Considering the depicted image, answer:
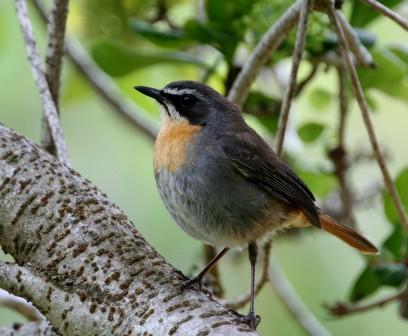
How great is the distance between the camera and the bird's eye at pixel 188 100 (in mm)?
3932

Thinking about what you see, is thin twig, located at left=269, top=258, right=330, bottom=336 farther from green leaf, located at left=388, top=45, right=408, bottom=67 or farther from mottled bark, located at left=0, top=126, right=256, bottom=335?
mottled bark, located at left=0, top=126, right=256, bottom=335

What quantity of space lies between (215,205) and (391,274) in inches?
37.4

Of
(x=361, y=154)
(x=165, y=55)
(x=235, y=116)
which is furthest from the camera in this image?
(x=361, y=154)

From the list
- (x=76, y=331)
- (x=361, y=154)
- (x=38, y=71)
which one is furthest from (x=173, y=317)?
(x=361, y=154)

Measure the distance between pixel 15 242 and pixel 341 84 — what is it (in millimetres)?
1972

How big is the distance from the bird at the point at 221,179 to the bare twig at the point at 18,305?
76cm

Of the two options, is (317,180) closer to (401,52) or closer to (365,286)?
(365,286)

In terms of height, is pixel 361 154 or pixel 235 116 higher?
pixel 361 154

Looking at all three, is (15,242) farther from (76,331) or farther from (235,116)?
(235,116)

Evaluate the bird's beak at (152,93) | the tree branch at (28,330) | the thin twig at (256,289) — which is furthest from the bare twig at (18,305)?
the bird's beak at (152,93)

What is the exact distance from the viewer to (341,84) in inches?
157

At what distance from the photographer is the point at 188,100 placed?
12.9ft

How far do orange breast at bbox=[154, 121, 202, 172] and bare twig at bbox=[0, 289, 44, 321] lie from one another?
33.1 inches

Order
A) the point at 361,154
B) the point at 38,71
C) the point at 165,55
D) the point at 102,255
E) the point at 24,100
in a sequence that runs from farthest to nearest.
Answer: the point at 24,100 < the point at 361,154 < the point at 165,55 < the point at 38,71 < the point at 102,255
